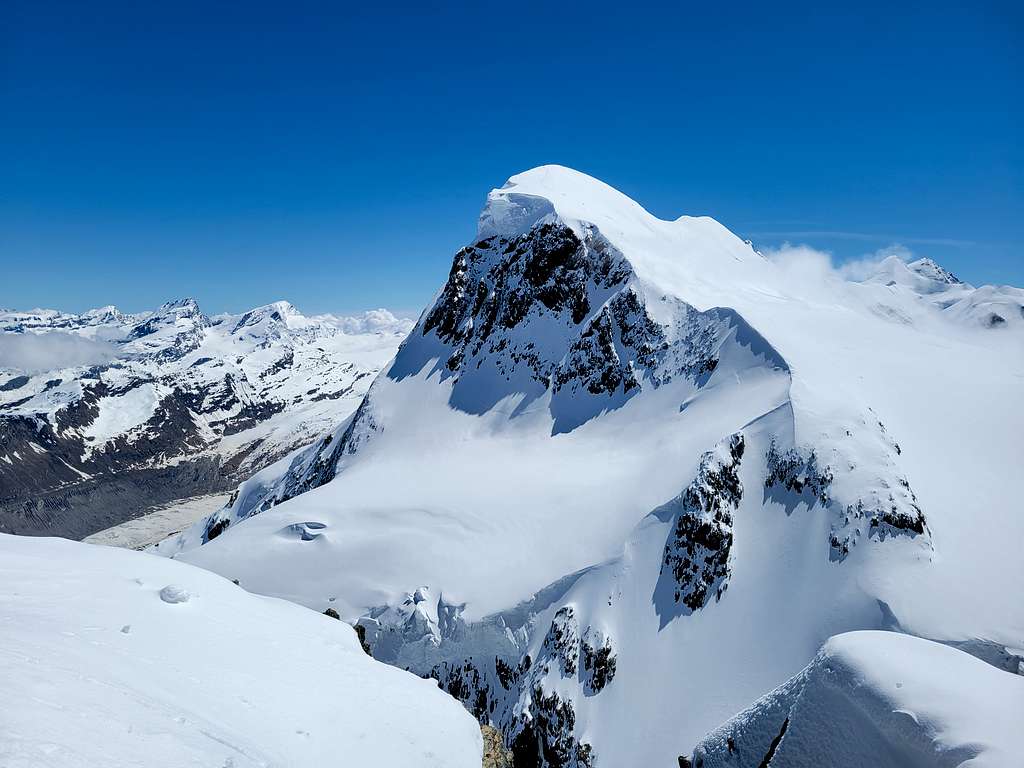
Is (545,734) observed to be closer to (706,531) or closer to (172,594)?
(706,531)

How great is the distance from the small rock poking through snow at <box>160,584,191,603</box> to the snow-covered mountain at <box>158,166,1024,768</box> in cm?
1518

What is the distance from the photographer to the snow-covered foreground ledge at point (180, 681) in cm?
906

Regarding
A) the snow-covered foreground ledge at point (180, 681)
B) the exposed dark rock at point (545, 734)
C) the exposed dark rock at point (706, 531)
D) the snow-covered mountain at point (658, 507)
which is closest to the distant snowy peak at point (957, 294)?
the snow-covered mountain at point (658, 507)

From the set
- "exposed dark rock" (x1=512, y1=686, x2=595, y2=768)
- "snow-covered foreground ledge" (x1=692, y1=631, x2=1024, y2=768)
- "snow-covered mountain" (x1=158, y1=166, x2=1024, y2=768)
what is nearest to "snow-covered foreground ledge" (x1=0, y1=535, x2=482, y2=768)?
"snow-covered mountain" (x1=158, y1=166, x2=1024, y2=768)

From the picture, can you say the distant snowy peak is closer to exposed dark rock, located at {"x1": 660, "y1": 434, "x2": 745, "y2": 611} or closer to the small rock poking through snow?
exposed dark rock, located at {"x1": 660, "y1": 434, "x2": 745, "y2": 611}

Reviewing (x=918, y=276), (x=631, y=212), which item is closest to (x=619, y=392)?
(x=631, y=212)

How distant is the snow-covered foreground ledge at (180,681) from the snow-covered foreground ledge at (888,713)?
8.43 meters

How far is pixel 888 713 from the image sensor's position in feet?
32.2

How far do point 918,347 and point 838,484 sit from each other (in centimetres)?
3271

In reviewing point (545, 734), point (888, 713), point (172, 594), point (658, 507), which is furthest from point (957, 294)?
point (172, 594)

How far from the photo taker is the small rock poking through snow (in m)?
15.5

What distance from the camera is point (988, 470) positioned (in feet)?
122

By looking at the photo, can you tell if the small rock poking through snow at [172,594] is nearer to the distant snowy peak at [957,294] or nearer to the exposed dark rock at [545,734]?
the exposed dark rock at [545,734]

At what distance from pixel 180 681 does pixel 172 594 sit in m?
4.25
